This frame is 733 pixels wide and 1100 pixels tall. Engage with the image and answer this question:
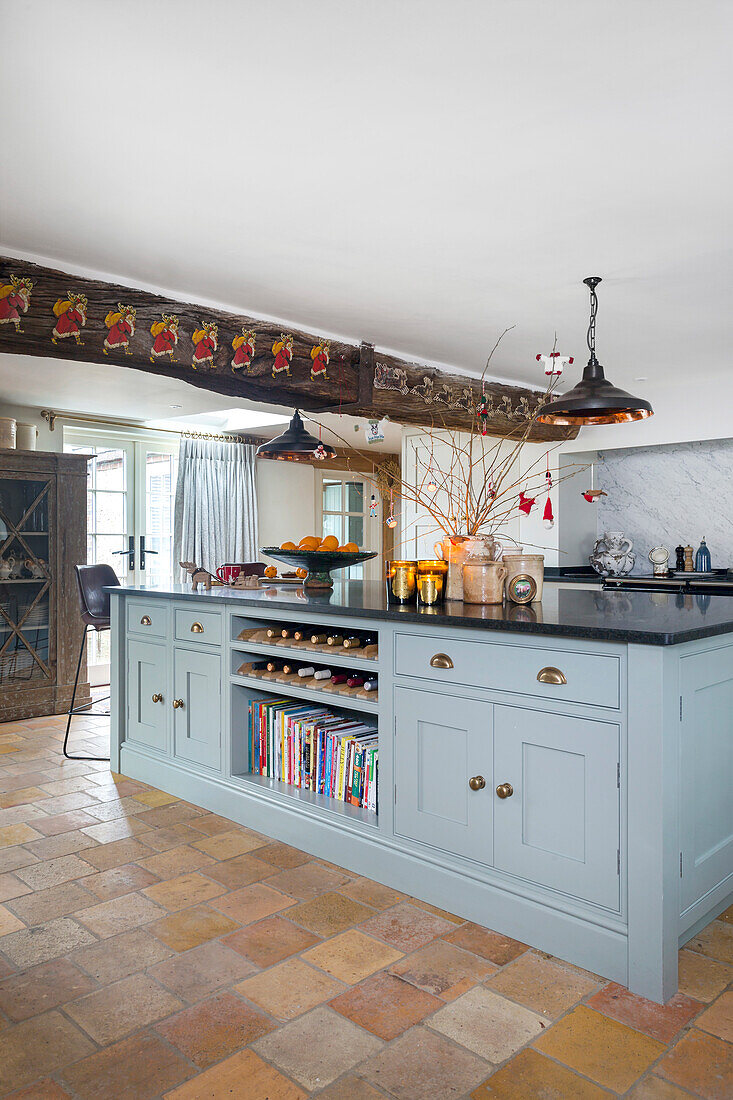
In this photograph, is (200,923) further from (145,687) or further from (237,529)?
(237,529)

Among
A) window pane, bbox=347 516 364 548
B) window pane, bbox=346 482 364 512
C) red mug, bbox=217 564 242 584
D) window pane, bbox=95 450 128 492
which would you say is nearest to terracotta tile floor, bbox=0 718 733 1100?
red mug, bbox=217 564 242 584

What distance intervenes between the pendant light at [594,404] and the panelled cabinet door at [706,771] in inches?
48.7

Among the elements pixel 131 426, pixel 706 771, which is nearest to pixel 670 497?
pixel 706 771

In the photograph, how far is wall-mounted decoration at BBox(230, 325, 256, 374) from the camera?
3.90m

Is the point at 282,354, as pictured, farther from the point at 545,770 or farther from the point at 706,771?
the point at 706,771

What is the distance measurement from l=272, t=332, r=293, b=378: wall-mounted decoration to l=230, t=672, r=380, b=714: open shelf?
5.61 feet

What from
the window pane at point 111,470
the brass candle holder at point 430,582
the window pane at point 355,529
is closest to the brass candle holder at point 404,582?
the brass candle holder at point 430,582

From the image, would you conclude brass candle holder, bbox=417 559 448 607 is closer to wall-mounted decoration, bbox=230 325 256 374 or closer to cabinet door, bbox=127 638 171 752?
cabinet door, bbox=127 638 171 752

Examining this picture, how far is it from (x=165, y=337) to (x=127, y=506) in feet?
11.6

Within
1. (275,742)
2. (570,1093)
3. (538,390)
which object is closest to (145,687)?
(275,742)

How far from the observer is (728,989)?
1.97 metres

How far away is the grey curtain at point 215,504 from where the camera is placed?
712cm

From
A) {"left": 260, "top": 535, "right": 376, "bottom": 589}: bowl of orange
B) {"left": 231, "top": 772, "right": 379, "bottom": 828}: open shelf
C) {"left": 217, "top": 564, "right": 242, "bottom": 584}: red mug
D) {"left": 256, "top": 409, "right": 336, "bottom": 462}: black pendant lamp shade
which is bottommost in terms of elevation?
{"left": 231, "top": 772, "right": 379, "bottom": 828}: open shelf

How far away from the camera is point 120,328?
343 centimetres
